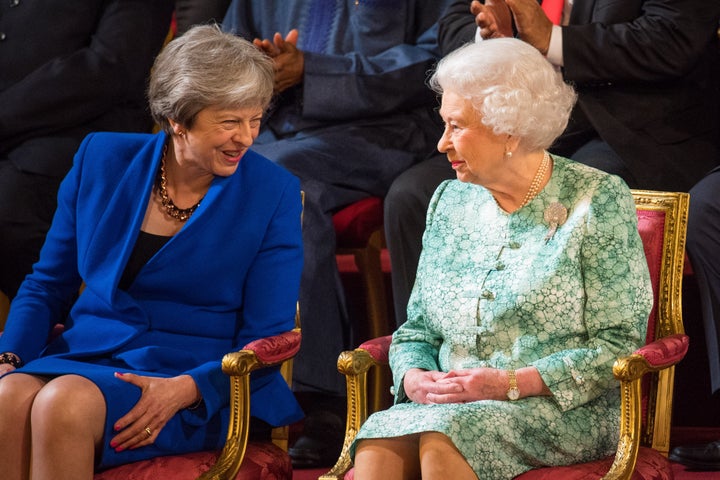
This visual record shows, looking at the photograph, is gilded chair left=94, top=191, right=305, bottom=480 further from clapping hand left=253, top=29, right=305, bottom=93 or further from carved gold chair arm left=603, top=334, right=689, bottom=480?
clapping hand left=253, top=29, right=305, bottom=93

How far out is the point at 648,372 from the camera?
8.68 feet

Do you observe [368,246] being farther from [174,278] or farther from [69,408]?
[69,408]

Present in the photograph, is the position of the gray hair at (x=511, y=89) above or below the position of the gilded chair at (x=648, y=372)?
→ above

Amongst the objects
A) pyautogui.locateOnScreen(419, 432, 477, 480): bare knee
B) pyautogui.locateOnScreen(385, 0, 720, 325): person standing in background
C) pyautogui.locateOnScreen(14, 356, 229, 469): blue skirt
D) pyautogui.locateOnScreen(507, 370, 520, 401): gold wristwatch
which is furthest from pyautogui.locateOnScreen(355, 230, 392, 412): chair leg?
pyautogui.locateOnScreen(419, 432, 477, 480): bare knee

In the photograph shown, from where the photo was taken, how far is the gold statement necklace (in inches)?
114

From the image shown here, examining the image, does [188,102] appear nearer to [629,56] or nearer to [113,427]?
[113,427]

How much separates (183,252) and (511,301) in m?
0.79

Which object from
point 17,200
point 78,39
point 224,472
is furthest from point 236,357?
point 78,39

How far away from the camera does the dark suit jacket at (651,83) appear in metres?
3.51

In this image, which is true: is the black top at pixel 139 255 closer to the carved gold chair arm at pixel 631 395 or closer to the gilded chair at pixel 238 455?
the gilded chair at pixel 238 455

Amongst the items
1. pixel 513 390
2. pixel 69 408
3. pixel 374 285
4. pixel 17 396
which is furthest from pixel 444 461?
pixel 374 285

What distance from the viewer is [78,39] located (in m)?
4.14

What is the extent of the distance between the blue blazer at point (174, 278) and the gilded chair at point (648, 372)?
0.73ft

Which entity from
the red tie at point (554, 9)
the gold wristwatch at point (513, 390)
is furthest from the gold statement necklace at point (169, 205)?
the red tie at point (554, 9)
